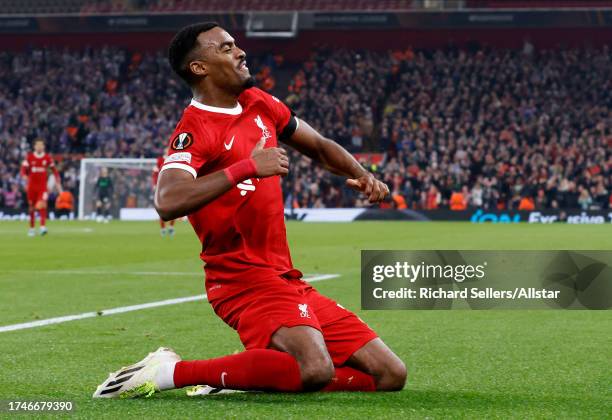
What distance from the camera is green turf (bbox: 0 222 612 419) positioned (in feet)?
15.6

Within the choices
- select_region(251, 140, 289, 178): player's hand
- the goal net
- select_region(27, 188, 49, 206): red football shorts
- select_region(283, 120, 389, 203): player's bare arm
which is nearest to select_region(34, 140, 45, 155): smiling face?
select_region(27, 188, 49, 206): red football shorts

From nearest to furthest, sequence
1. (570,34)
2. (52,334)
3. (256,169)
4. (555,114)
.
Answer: (256,169) → (52,334) → (555,114) → (570,34)

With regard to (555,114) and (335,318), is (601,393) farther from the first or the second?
(555,114)

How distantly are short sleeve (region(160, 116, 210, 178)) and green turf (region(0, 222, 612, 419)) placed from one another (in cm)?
108

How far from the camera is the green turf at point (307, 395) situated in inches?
187

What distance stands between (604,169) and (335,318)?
31086mm

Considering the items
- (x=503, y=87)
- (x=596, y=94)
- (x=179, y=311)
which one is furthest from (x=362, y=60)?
(x=179, y=311)

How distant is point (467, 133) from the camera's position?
38.7m

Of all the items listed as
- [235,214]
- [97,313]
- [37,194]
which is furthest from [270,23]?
[235,214]

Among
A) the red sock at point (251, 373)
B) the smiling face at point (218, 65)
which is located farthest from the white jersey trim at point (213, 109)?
the red sock at point (251, 373)

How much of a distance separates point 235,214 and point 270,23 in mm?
37730

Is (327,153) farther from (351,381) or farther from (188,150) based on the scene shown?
(351,381)

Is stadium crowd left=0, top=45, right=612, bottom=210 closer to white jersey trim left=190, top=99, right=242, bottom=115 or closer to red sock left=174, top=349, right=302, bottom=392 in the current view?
white jersey trim left=190, top=99, right=242, bottom=115

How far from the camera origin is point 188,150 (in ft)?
16.3
